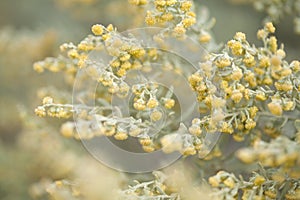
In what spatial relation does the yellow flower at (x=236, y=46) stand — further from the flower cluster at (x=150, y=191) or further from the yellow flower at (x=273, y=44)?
the flower cluster at (x=150, y=191)

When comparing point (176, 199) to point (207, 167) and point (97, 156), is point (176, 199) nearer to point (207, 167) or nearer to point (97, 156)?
point (207, 167)

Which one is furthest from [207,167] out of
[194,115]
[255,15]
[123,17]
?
[255,15]

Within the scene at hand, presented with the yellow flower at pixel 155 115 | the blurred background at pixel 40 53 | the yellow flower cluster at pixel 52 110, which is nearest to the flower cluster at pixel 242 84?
the yellow flower at pixel 155 115

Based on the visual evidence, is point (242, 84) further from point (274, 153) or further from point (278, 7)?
point (278, 7)

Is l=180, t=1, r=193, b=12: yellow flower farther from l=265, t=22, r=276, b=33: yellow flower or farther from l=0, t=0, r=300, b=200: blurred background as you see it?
l=0, t=0, r=300, b=200: blurred background

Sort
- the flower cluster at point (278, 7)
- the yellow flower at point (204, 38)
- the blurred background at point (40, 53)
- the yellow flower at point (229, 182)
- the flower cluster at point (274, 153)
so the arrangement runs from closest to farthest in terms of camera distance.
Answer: the flower cluster at point (274, 153), the yellow flower at point (229, 182), the yellow flower at point (204, 38), the flower cluster at point (278, 7), the blurred background at point (40, 53)

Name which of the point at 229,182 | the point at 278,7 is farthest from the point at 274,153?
the point at 278,7
